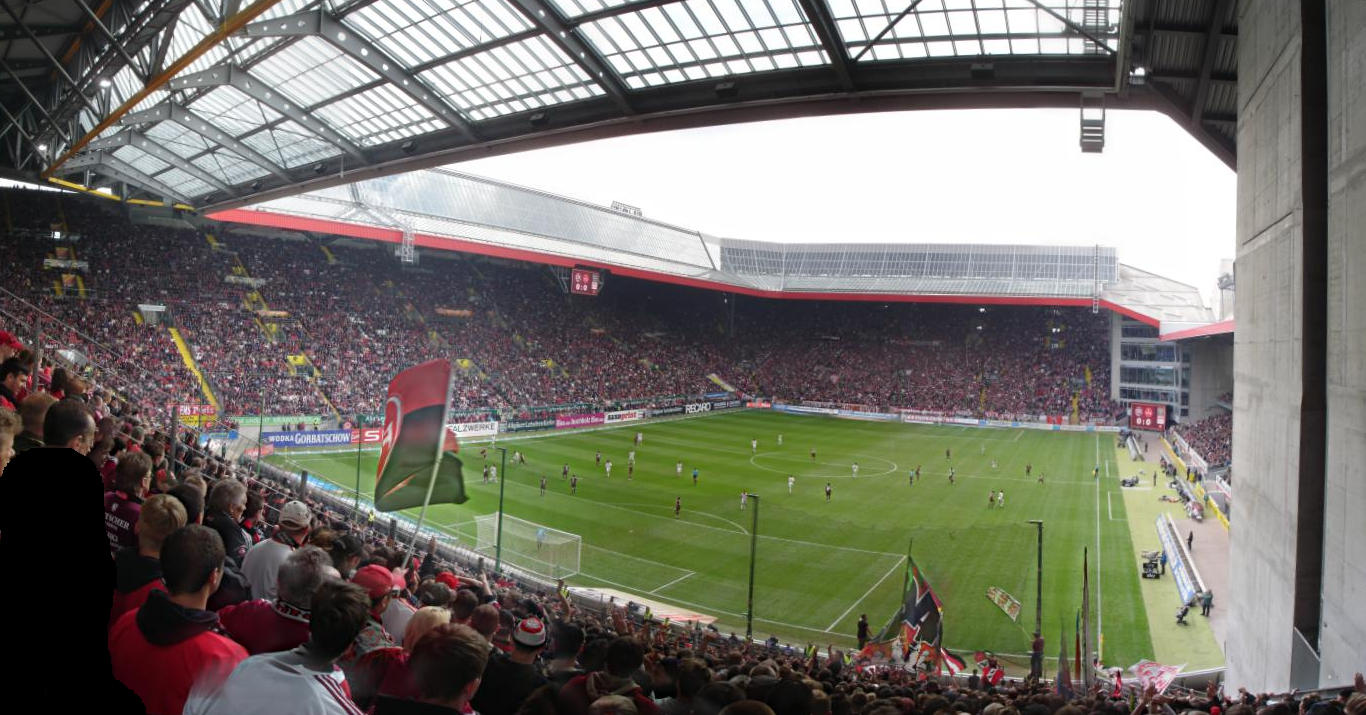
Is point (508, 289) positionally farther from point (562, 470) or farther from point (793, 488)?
point (793, 488)

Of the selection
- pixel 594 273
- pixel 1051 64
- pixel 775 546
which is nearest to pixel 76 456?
pixel 1051 64

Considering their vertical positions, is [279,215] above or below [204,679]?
above

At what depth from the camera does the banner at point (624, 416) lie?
183 ft

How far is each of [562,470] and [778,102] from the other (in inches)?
1015

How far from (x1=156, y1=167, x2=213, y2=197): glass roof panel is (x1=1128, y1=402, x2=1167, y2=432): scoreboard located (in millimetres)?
56673

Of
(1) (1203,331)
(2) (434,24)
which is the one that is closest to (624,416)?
(1) (1203,331)

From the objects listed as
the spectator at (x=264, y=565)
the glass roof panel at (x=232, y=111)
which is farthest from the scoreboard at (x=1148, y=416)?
the spectator at (x=264, y=565)

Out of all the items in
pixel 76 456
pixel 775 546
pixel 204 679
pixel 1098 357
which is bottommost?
pixel 775 546

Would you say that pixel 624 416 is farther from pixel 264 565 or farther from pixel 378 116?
pixel 264 565

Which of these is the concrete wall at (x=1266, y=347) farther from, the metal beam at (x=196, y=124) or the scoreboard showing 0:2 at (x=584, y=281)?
the scoreboard showing 0:2 at (x=584, y=281)

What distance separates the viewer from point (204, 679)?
9.50ft

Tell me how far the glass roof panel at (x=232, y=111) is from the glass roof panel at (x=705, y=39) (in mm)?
10964

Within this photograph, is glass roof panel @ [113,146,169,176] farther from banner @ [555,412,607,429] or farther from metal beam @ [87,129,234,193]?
banner @ [555,412,607,429]

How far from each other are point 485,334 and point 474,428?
48.5 feet
